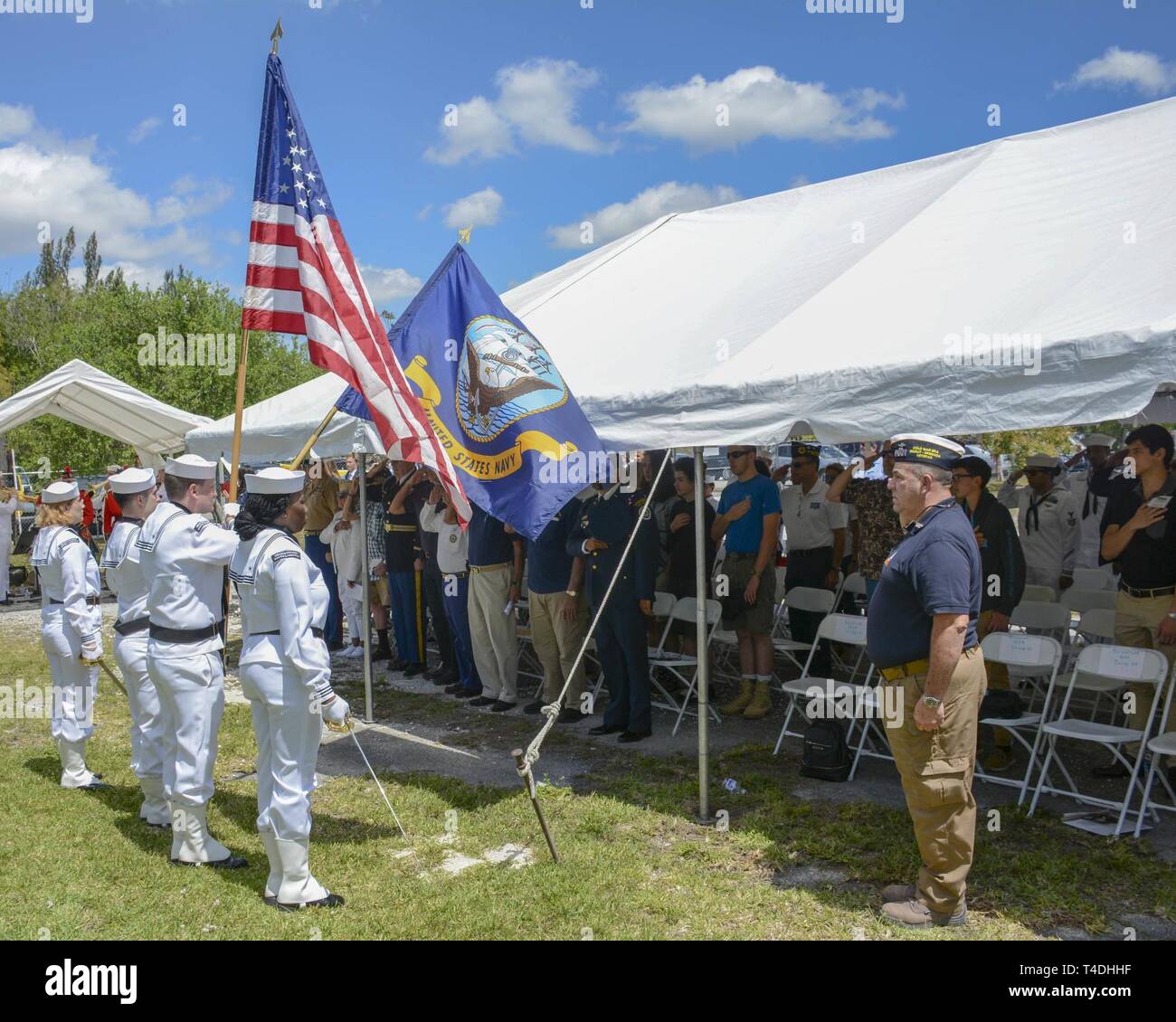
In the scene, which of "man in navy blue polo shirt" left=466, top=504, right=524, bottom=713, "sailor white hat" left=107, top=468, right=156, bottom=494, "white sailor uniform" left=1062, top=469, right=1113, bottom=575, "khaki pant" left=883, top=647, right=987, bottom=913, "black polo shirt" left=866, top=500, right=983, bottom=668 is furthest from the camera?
"white sailor uniform" left=1062, top=469, right=1113, bottom=575

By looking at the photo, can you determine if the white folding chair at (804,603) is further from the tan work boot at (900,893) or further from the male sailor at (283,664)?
the male sailor at (283,664)

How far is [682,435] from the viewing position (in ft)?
19.2

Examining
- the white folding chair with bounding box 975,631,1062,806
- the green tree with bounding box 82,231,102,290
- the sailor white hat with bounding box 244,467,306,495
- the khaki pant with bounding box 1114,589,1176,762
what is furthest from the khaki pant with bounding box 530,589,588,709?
the green tree with bounding box 82,231,102,290

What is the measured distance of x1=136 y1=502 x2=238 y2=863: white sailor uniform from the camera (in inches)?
202

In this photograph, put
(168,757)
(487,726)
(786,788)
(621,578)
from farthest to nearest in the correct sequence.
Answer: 1. (487,726)
2. (621,578)
3. (786,788)
4. (168,757)

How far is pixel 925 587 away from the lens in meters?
4.12

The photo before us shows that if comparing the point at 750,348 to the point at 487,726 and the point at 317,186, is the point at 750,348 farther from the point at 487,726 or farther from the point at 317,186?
the point at 487,726

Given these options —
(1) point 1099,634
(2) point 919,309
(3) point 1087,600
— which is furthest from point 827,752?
(3) point 1087,600

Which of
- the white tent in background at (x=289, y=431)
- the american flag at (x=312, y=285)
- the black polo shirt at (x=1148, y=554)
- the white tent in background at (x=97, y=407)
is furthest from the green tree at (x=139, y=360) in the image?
the black polo shirt at (x=1148, y=554)

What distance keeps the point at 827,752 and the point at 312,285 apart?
14.2 feet

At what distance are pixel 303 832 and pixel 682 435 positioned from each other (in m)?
2.98

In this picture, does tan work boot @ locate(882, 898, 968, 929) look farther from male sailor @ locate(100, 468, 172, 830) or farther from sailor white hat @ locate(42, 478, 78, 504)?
sailor white hat @ locate(42, 478, 78, 504)

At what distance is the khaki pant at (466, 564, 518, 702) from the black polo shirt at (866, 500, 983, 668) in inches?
185
